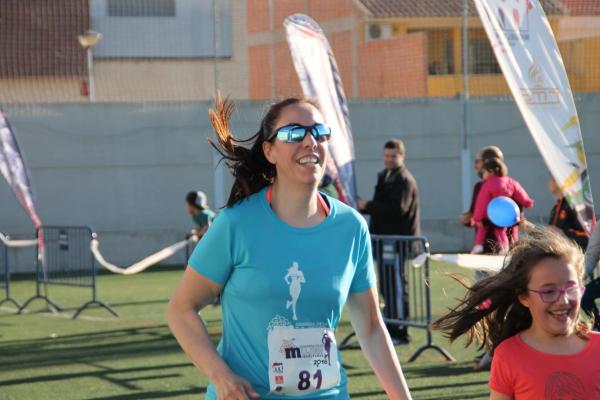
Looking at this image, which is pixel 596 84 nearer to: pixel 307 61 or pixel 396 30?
pixel 396 30

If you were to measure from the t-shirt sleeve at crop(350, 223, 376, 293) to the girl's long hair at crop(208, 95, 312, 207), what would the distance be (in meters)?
0.40

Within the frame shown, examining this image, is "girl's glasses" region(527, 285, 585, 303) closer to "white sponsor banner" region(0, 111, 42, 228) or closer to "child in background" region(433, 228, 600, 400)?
"child in background" region(433, 228, 600, 400)

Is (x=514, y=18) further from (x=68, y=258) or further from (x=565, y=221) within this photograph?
(x=68, y=258)

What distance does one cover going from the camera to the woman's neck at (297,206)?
412 centimetres

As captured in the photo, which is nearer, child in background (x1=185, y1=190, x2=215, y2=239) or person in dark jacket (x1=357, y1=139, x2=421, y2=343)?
person in dark jacket (x1=357, y1=139, x2=421, y2=343)

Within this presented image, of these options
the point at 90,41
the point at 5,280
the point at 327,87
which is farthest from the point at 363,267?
the point at 90,41

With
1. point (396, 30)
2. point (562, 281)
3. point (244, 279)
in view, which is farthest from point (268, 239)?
point (396, 30)

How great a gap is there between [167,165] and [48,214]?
7.61 ft

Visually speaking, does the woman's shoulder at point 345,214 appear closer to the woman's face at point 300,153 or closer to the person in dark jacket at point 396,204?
the woman's face at point 300,153

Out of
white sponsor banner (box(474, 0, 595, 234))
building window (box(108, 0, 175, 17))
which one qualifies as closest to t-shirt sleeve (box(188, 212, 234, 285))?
white sponsor banner (box(474, 0, 595, 234))

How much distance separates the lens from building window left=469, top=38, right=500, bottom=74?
21.6 meters

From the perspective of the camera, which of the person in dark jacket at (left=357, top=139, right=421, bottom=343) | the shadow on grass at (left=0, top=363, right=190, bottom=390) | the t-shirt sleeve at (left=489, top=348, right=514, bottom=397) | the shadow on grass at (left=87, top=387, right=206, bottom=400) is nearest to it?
the t-shirt sleeve at (left=489, top=348, right=514, bottom=397)

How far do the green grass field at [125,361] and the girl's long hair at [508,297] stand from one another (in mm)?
2012

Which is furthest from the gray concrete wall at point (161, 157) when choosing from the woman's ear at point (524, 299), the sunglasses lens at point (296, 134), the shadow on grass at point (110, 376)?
the sunglasses lens at point (296, 134)
